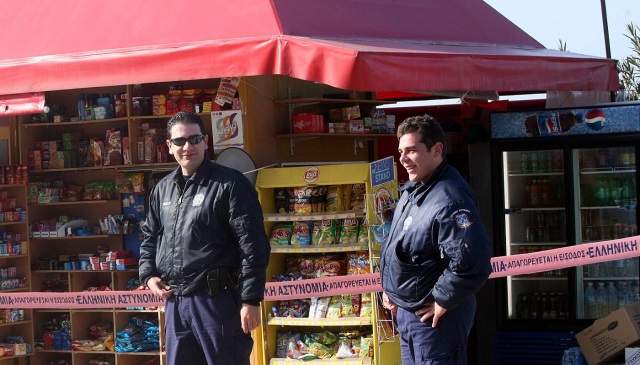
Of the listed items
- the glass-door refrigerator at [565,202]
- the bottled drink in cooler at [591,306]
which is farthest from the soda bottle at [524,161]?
the bottled drink in cooler at [591,306]

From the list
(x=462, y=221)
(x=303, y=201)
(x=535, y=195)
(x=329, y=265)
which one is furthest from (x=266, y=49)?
(x=535, y=195)

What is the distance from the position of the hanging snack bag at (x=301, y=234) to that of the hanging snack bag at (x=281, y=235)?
0.05 m

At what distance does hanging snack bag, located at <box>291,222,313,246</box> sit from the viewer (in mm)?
7355

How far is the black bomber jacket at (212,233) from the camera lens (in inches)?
193

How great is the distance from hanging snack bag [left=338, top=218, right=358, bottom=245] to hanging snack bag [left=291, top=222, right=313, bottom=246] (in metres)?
0.26

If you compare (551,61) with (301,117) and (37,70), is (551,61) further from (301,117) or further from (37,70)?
(37,70)

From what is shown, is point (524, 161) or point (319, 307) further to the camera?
point (524, 161)

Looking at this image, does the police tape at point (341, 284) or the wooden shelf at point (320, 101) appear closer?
the police tape at point (341, 284)

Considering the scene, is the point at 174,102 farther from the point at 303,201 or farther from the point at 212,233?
the point at 212,233

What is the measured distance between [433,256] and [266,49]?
110 inches

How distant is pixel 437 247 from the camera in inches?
171

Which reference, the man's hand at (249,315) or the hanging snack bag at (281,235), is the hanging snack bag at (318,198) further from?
the man's hand at (249,315)

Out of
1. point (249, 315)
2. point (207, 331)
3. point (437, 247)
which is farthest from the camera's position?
point (207, 331)

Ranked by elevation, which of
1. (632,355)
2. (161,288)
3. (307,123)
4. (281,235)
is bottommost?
(632,355)
